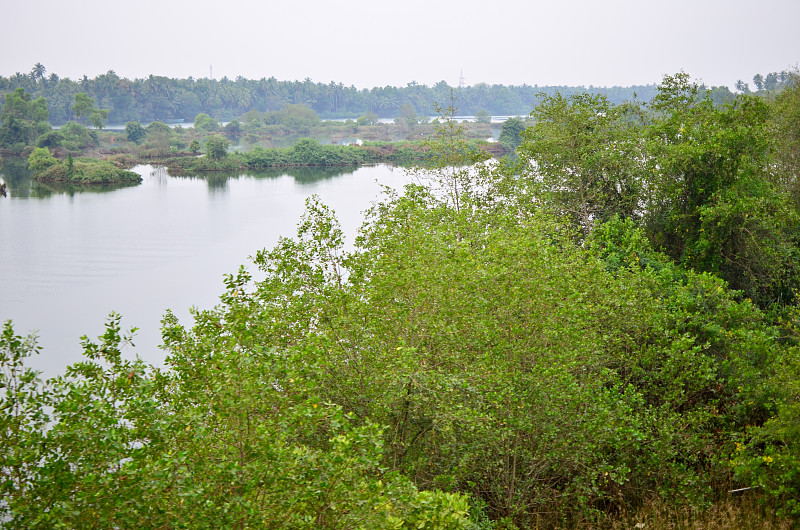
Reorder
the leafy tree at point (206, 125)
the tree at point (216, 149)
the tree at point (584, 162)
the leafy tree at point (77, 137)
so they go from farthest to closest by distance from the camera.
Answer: the leafy tree at point (206, 125) → the leafy tree at point (77, 137) → the tree at point (216, 149) → the tree at point (584, 162)

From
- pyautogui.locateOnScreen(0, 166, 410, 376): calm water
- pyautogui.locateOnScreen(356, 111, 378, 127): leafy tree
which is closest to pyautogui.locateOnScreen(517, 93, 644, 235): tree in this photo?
pyautogui.locateOnScreen(0, 166, 410, 376): calm water

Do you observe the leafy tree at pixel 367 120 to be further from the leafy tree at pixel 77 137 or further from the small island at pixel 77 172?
the small island at pixel 77 172

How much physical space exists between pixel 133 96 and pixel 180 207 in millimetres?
105277

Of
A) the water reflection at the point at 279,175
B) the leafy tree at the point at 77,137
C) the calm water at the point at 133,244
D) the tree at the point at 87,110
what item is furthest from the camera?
the tree at the point at 87,110

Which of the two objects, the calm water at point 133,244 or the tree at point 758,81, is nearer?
the calm water at point 133,244

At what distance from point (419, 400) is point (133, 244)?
1585 inches

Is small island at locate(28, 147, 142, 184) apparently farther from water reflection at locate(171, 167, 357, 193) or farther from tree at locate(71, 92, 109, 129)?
tree at locate(71, 92, 109, 129)

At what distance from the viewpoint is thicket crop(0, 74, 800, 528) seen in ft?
21.6

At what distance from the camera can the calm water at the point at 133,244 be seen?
97.7 ft

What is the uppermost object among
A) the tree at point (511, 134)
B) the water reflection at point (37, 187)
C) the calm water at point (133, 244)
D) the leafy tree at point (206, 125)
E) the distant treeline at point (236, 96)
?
the distant treeline at point (236, 96)

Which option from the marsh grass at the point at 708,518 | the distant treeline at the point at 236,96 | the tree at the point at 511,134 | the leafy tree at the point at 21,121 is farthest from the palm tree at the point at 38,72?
the marsh grass at the point at 708,518

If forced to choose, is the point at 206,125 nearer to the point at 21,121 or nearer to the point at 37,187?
the point at 21,121

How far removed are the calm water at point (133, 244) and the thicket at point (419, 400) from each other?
6.87m

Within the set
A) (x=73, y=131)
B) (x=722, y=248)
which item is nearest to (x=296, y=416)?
(x=722, y=248)
